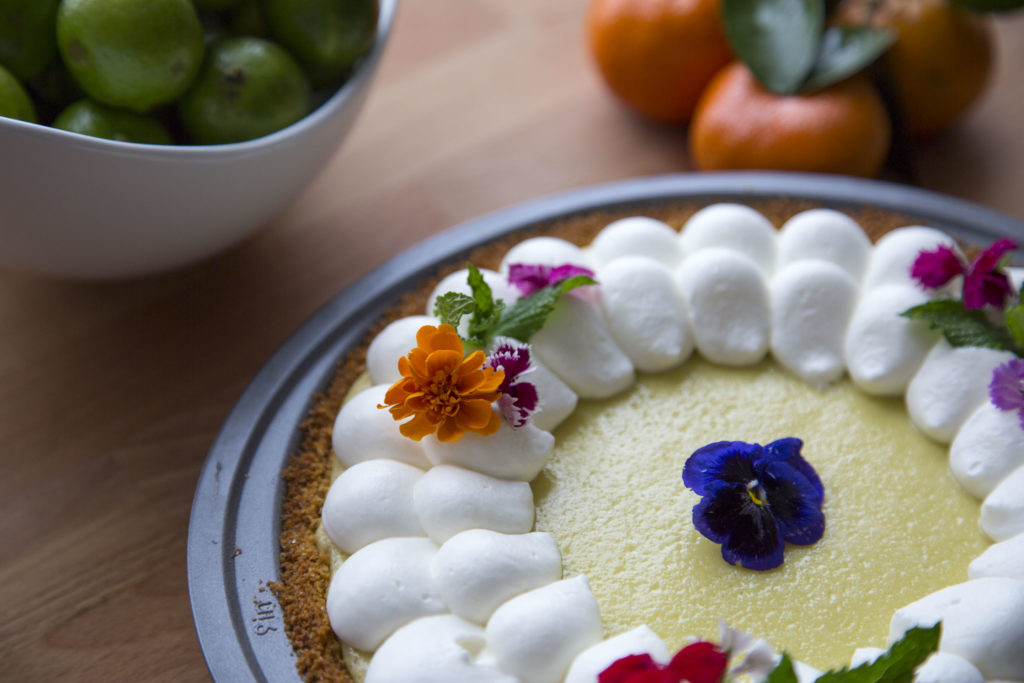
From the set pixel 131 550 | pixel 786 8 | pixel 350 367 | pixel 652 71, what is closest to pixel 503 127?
pixel 652 71

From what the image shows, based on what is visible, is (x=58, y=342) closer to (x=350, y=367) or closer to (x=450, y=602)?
(x=350, y=367)

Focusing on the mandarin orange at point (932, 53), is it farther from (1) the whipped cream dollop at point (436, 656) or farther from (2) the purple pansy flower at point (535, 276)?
(1) the whipped cream dollop at point (436, 656)

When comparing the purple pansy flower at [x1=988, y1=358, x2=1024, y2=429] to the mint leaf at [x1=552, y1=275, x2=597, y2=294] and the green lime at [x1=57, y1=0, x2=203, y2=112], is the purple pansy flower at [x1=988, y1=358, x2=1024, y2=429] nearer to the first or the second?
the mint leaf at [x1=552, y1=275, x2=597, y2=294]

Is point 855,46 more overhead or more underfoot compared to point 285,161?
more overhead

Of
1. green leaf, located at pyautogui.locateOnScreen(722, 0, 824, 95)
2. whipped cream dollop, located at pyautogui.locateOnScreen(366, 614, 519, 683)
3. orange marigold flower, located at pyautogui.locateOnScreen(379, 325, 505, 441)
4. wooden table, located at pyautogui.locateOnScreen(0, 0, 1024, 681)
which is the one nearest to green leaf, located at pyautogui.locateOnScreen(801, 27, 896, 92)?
green leaf, located at pyautogui.locateOnScreen(722, 0, 824, 95)

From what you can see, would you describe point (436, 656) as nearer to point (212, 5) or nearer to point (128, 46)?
point (128, 46)

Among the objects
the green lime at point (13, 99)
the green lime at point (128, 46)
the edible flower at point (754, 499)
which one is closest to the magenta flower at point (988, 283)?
the edible flower at point (754, 499)

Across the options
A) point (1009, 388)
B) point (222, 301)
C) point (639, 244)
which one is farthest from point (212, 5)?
point (1009, 388)
